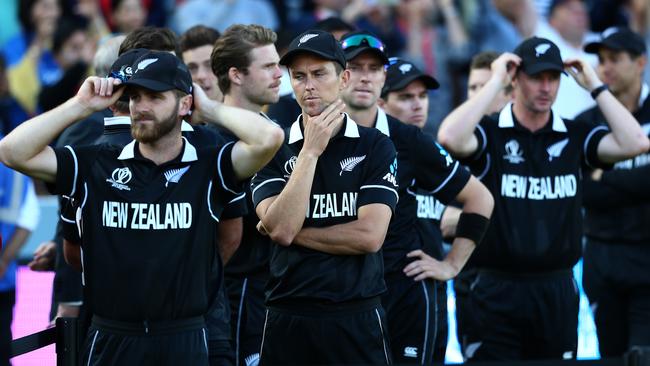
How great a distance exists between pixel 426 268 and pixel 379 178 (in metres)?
1.11

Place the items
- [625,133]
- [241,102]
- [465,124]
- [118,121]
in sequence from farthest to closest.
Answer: [625,133] < [465,124] < [241,102] < [118,121]

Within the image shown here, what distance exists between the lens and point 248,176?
553 cm

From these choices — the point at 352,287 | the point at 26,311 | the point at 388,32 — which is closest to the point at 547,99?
the point at 352,287

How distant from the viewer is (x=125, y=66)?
5473 millimetres

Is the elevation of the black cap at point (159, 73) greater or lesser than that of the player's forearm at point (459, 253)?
greater

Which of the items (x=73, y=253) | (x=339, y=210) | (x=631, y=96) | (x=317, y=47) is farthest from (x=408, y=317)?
(x=631, y=96)

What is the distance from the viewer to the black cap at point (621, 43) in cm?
845

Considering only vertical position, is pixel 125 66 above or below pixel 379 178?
above

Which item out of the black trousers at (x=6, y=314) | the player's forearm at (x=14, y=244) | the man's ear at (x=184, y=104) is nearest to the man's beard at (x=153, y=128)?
the man's ear at (x=184, y=104)

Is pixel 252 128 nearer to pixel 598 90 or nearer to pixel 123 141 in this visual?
pixel 123 141

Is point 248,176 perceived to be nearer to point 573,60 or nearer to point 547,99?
point 547,99

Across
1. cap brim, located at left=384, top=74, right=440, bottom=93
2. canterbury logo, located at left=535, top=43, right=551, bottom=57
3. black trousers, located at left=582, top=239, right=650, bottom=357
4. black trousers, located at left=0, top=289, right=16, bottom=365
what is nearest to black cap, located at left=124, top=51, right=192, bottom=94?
cap brim, located at left=384, top=74, right=440, bottom=93

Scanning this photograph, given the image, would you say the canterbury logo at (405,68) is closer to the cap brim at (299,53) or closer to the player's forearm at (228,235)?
the cap brim at (299,53)

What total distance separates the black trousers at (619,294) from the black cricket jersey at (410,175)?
214 centimetres
